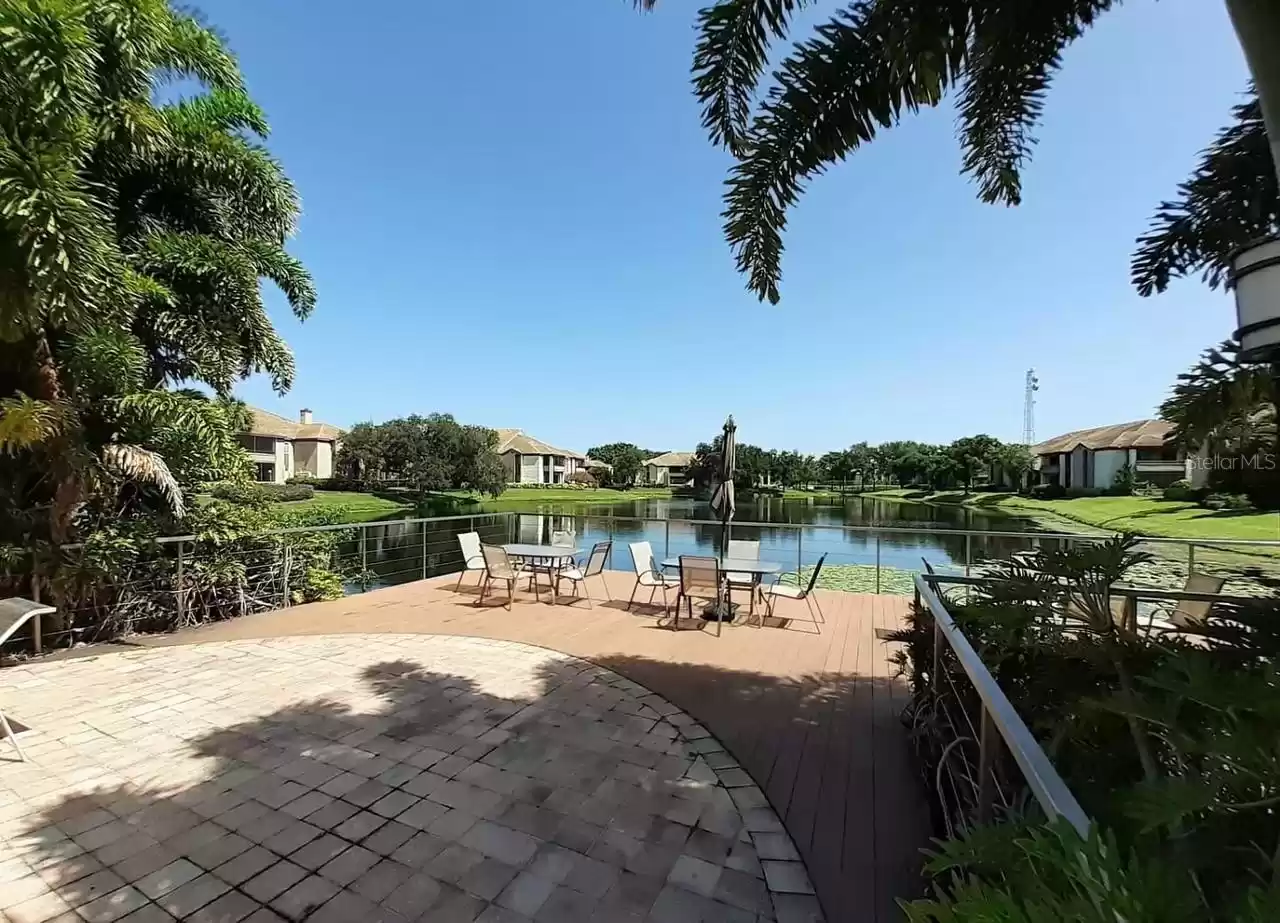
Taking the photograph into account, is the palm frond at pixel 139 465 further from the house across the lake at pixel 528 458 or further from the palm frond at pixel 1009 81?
the house across the lake at pixel 528 458

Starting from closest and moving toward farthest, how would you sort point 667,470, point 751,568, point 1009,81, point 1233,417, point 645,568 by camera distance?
point 1233,417 → point 1009,81 → point 751,568 → point 645,568 → point 667,470

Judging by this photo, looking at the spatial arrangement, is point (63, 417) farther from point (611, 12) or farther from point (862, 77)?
point (862, 77)

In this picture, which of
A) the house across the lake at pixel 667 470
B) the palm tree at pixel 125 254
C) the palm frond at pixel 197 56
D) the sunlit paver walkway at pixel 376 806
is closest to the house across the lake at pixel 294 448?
the palm tree at pixel 125 254

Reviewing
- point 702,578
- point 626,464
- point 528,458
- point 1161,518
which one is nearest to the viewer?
point 702,578

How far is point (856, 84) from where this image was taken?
10.5 feet

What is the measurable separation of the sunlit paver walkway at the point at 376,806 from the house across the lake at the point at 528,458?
54681mm

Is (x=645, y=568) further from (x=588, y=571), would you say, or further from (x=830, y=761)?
(x=830, y=761)

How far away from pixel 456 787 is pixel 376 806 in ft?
1.25

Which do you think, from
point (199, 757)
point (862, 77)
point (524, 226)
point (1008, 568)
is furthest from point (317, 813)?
point (524, 226)

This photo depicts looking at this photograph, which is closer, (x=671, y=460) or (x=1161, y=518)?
(x=1161, y=518)

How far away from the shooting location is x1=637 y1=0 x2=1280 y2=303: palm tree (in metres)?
2.80

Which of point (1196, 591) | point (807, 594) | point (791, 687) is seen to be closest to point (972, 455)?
point (807, 594)

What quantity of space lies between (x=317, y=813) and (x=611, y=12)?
22.1 ft

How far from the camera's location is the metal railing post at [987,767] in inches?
64.8
